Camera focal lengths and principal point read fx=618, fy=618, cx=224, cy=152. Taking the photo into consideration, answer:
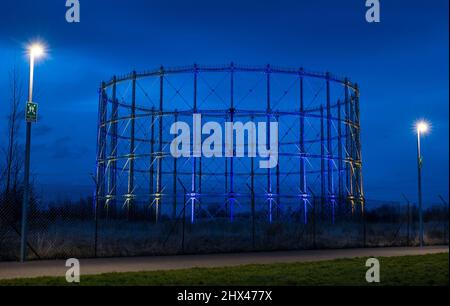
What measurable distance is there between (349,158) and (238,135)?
708cm

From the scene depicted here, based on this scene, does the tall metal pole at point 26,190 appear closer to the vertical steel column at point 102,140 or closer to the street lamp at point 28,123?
the street lamp at point 28,123

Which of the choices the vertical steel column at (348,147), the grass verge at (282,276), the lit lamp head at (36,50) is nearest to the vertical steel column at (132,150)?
the vertical steel column at (348,147)

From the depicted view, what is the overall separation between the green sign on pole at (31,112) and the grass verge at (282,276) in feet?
17.1

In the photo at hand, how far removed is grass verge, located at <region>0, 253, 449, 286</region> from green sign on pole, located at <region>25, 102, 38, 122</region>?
5208 millimetres

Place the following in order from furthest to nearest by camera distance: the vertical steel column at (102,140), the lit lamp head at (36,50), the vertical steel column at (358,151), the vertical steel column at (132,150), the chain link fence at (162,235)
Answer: the vertical steel column at (358,151) < the vertical steel column at (102,140) < the vertical steel column at (132,150) < the chain link fence at (162,235) < the lit lamp head at (36,50)

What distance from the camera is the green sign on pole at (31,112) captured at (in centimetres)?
1531

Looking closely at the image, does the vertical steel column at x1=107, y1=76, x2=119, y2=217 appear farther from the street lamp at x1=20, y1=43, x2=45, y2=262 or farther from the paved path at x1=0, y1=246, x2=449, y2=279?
the street lamp at x1=20, y1=43, x2=45, y2=262

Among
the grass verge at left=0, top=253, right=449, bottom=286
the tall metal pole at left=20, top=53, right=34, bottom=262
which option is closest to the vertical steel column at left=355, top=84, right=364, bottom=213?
the grass verge at left=0, top=253, right=449, bottom=286

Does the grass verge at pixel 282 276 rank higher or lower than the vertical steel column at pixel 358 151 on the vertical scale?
lower

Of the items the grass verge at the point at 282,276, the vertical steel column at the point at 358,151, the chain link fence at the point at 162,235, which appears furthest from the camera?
the vertical steel column at the point at 358,151
